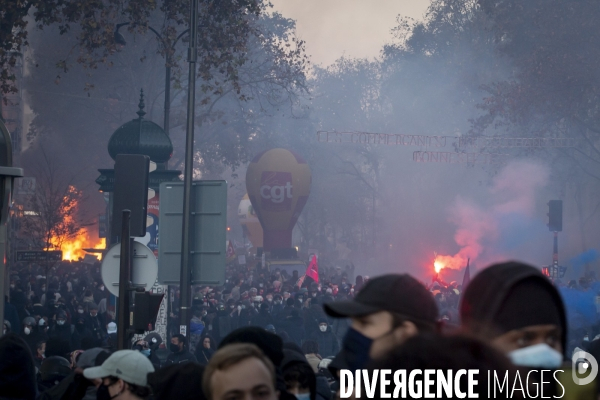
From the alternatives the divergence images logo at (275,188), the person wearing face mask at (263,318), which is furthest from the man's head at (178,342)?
the divergence images logo at (275,188)

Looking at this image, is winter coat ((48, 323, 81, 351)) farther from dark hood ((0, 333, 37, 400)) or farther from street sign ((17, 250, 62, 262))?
dark hood ((0, 333, 37, 400))

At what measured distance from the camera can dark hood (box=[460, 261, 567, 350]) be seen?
2230 millimetres

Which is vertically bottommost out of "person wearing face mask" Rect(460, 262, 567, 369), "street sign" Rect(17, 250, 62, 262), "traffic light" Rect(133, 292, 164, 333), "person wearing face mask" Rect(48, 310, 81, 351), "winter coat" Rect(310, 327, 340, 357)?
"winter coat" Rect(310, 327, 340, 357)

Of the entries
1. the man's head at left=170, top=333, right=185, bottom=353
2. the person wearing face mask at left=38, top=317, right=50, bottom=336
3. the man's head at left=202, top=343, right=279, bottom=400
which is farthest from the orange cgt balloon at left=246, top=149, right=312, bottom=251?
the man's head at left=202, top=343, right=279, bottom=400

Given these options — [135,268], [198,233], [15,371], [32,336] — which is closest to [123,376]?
[15,371]

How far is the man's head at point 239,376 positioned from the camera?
2.94 meters

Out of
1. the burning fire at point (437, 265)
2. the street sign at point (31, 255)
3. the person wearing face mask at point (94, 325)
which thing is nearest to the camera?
the person wearing face mask at point (94, 325)

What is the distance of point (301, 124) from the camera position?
6212cm

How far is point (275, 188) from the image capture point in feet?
133

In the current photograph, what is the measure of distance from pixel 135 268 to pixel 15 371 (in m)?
4.09

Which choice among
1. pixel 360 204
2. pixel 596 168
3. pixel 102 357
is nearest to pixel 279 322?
pixel 102 357

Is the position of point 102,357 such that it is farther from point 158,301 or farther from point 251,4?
point 251,4

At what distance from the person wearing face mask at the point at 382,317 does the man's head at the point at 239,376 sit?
0.82 ft

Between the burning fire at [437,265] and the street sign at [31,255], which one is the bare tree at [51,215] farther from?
the burning fire at [437,265]
